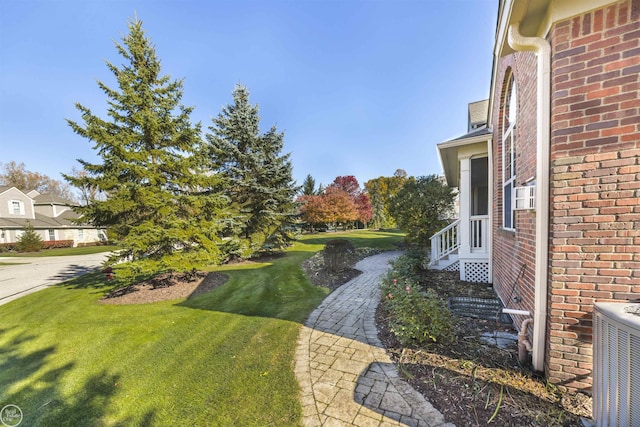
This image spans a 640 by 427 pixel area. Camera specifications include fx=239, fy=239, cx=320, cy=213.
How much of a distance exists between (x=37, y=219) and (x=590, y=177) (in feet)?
128

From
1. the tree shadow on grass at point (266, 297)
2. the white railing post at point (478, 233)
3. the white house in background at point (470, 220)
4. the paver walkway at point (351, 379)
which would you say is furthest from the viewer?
the white railing post at point (478, 233)

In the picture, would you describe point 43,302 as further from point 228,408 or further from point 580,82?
point 580,82

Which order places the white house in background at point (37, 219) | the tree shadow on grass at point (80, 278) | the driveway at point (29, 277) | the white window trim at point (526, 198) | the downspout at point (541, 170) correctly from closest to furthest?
the downspout at point (541, 170) → the white window trim at point (526, 198) → the driveway at point (29, 277) → the tree shadow on grass at point (80, 278) → the white house in background at point (37, 219)

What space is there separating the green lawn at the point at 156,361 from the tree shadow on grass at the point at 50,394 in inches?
0.5

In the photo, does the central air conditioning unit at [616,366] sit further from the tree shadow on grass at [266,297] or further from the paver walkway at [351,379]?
the tree shadow on grass at [266,297]

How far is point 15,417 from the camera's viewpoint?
2.68 m

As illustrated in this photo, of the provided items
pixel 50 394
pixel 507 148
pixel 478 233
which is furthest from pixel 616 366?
pixel 50 394

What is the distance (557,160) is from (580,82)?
2.52 ft

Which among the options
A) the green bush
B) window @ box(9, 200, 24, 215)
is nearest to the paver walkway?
the green bush

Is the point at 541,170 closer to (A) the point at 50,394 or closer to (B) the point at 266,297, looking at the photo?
(B) the point at 266,297

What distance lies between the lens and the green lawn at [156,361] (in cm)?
264

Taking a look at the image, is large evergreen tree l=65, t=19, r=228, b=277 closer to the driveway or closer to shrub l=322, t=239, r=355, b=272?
the driveway

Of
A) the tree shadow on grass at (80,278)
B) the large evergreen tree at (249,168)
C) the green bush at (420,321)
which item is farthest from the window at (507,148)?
the tree shadow on grass at (80,278)

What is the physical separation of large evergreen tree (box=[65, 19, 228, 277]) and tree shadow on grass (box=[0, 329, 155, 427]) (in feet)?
9.66
